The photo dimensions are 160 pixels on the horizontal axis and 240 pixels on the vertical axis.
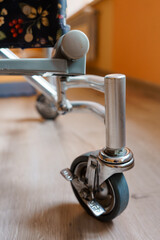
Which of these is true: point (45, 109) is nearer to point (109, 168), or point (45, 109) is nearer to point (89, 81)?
point (89, 81)

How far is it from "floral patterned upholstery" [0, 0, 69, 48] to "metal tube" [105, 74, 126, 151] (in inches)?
7.5

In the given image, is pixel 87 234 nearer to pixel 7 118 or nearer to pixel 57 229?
pixel 57 229

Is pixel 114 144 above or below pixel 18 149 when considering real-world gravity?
above

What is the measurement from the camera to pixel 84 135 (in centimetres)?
106

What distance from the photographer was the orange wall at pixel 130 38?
175 cm

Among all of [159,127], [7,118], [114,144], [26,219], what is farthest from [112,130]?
[7,118]

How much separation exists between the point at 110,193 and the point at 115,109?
19 cm

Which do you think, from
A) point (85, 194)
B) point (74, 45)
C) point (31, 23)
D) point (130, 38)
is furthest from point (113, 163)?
point (130, 38)

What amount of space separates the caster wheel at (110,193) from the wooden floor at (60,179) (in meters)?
0.04

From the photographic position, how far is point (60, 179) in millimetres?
723

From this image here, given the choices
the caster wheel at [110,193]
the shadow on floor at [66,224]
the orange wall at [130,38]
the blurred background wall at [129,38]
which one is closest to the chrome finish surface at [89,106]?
the caster wheel at [110,193]

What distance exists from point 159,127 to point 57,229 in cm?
75

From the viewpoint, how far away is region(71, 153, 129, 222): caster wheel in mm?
483

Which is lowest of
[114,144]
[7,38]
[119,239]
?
[119,239]
